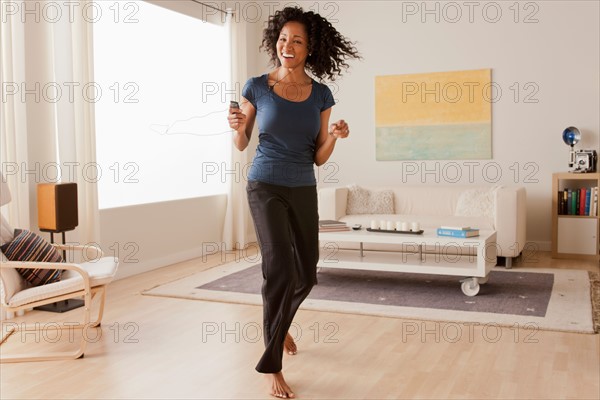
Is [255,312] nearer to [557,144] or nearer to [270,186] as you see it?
[270,186]

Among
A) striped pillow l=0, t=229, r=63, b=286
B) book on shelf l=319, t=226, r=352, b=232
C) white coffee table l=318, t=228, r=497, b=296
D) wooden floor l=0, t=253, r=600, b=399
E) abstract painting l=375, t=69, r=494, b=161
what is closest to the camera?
wooden floor l=0, t=253, r=600, b=399

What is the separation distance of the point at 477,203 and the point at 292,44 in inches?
144

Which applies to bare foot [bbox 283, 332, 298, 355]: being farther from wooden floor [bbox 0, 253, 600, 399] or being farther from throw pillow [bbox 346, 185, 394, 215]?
throw pillow [bbox 346, 185, 394, 215]

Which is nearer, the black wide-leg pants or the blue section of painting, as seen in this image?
the black wide-leg pants

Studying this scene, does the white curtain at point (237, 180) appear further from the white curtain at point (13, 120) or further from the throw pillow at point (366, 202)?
the white curtain at point (13, 120)

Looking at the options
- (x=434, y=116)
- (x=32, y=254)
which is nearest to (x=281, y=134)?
(x=32, y=254)

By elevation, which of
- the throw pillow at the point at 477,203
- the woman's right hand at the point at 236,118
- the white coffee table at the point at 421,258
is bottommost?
the white coffee table at the point at 421,258

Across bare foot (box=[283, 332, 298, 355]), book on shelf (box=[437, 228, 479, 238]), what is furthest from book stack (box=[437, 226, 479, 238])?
bare foot (box=[283, 332, 298, 355])

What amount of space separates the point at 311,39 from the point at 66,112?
2.68 m

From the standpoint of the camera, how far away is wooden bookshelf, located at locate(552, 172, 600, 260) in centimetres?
589

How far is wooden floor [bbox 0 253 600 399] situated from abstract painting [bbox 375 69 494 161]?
325 cm

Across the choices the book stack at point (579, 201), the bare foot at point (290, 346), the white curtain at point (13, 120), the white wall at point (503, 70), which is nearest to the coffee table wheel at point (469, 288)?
the bare foot at point (290, 346)

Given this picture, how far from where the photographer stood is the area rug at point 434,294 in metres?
3.92

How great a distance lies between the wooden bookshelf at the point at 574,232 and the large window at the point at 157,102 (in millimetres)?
3349
